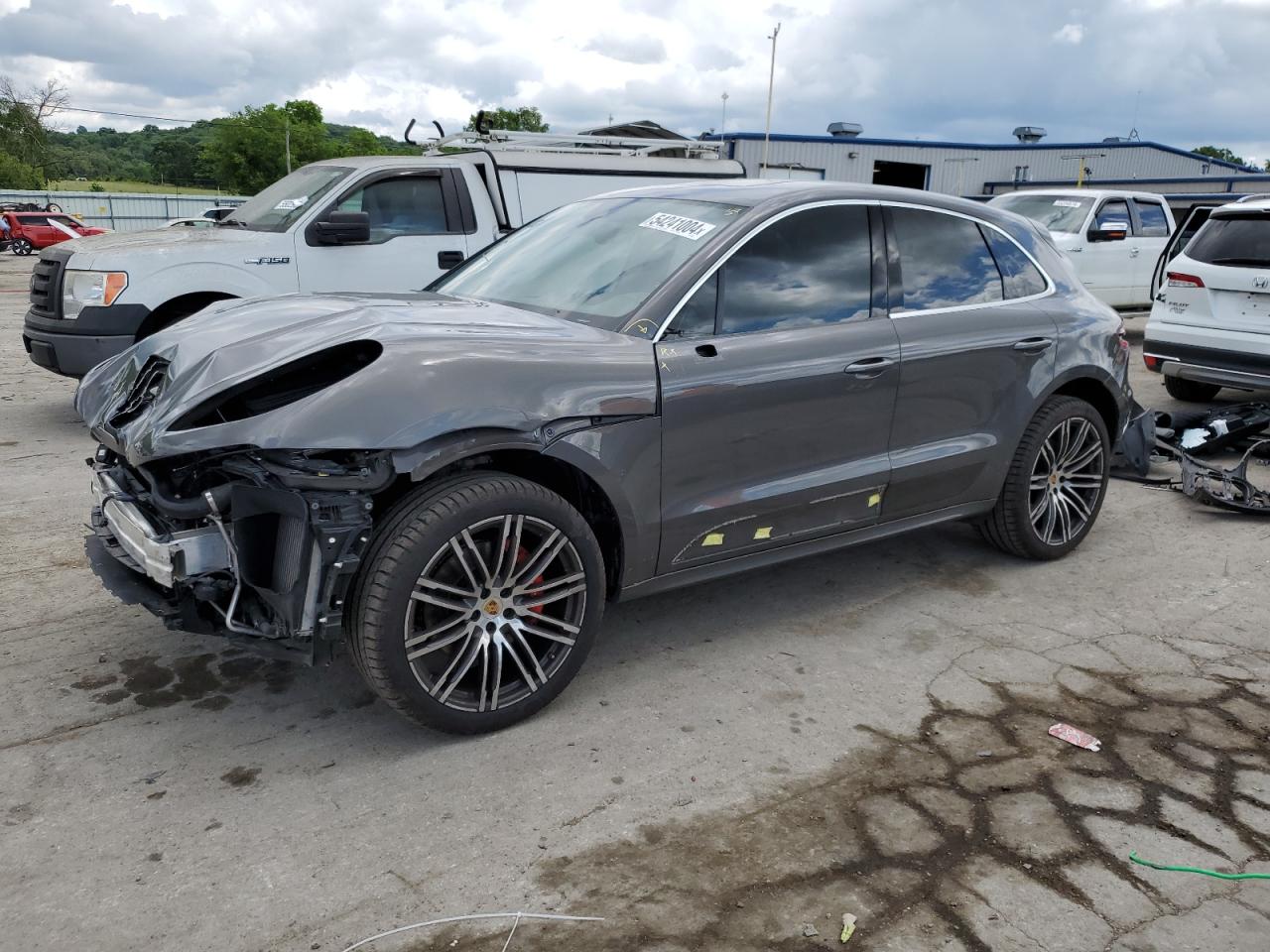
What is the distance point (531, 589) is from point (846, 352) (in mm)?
1643

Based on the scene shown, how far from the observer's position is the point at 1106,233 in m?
13.2

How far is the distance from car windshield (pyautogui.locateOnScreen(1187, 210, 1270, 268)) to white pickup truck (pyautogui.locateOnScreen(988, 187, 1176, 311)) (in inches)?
187

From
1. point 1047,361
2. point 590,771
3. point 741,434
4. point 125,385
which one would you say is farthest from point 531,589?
point 1047,361

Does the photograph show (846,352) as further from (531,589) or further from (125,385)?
(125,385)

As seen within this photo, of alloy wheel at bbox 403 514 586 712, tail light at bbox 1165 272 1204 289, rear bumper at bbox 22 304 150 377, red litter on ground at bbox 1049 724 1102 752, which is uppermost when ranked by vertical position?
tail light at bbox 1165 272 1204 289

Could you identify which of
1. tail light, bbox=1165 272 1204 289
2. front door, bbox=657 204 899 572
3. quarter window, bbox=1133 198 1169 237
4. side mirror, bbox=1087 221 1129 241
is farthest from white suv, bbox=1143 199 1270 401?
quarter window, bbox=1133 198 1169 237

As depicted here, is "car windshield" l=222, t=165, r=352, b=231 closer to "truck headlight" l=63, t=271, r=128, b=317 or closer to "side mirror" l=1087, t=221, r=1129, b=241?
"truck headlight" l=63, t=271, r=128, b=317

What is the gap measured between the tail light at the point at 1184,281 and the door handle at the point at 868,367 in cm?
525

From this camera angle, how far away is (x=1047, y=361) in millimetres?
4973

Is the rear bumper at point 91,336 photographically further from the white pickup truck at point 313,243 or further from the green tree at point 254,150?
the green tree at point 254,150

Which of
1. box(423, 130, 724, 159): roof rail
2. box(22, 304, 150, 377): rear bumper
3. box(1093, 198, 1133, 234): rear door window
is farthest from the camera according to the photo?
box(1093, 198, 1133, 234): rear door window

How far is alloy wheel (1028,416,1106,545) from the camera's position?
514 cm

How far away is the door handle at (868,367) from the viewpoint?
4202 millimetres

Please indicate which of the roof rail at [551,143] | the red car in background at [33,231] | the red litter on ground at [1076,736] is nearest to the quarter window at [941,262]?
the red litter on ground at [1076,736]
